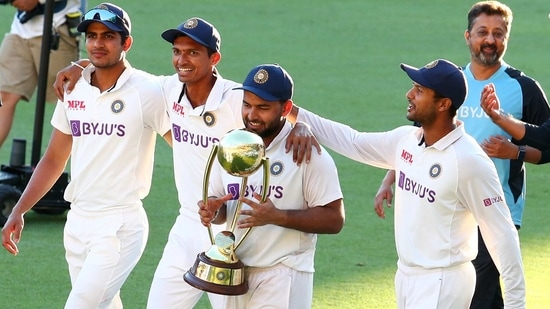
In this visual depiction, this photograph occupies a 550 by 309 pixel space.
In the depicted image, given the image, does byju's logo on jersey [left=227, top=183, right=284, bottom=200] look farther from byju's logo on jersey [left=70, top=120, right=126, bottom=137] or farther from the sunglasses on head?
the sunglasses on head

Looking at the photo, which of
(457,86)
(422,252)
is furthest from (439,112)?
(422,252)

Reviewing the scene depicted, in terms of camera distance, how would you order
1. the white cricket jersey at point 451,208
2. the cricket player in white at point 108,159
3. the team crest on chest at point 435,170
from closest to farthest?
the white cricket jersey at point 451,208 < the team crest on chest at point 435,170 < the cricket player in white at point 108,159

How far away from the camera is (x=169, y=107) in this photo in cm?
653

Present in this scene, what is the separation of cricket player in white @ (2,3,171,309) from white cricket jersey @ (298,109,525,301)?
156 centimetres

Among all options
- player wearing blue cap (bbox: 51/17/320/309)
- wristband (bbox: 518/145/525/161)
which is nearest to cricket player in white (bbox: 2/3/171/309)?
player wearing blue cap (bbox: 51/17/320/309)

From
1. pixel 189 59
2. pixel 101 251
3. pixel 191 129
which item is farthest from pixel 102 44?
pixel 101 251

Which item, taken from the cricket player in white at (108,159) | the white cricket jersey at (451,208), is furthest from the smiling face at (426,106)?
the cricket player in white at (108,159)

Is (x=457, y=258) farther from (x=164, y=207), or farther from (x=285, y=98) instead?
(x=164, y=207)

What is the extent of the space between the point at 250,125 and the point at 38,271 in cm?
343

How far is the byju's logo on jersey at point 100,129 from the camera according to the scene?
21.5 ft

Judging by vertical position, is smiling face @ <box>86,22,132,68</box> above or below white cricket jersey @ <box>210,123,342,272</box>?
above

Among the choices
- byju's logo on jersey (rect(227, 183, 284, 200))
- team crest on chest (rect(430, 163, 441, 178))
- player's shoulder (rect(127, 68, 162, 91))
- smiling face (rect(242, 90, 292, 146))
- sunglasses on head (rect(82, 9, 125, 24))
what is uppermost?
sunglasses on head (rect(82, 9, 125, 24))

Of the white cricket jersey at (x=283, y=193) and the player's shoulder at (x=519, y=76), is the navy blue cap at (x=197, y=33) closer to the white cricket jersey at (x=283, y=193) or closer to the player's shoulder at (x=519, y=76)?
the white cricket jersey at (x=283, y=193)

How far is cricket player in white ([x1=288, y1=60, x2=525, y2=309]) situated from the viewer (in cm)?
545
